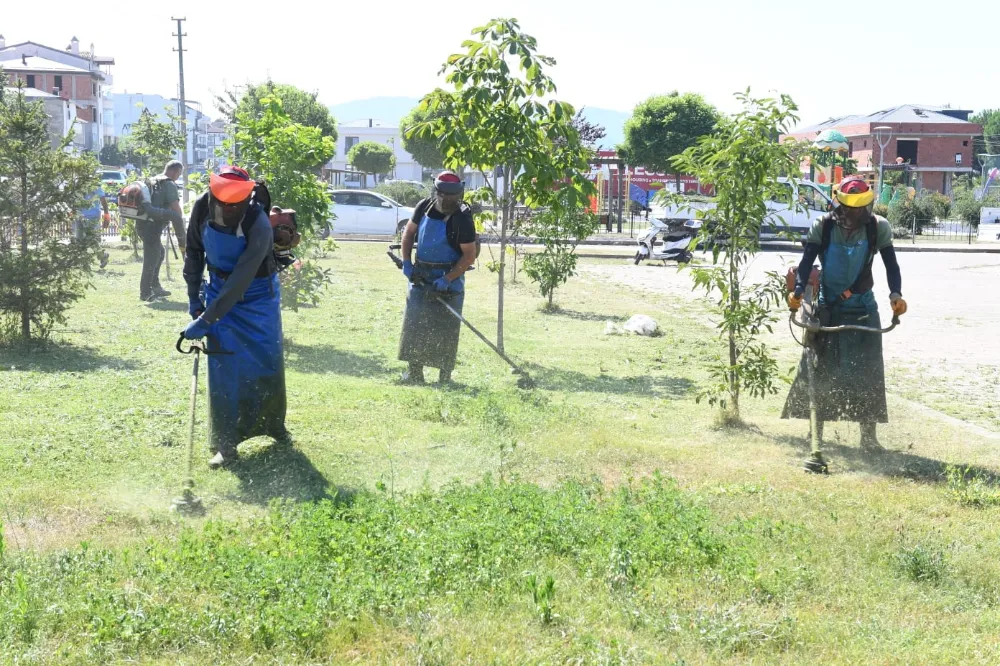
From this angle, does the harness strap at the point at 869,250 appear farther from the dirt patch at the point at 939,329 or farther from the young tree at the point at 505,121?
the young tree at the point at 505,121

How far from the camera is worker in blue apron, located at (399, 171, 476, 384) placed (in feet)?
29.0

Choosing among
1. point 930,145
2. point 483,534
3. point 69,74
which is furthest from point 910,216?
point 69,74

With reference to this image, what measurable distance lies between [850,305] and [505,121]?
3.76 meters

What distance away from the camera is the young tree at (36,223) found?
9.90 meters

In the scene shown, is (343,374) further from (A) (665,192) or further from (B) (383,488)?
(B) (383,488)

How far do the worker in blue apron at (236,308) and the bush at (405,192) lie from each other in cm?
3818

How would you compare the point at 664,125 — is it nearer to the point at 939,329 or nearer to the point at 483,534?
the point at 939,329

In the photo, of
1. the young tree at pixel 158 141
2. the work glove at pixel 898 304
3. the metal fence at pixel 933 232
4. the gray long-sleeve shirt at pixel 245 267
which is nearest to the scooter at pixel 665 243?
the young tree at pixel 158 141

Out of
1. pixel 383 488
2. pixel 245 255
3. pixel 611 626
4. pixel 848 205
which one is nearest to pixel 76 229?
pixel 245 255

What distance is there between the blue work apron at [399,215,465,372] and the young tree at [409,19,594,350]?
1.02 m

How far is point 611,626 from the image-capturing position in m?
4.12

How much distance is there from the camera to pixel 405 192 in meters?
46.6

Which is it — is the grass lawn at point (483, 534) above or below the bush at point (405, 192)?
below

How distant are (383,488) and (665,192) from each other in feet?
11.4
